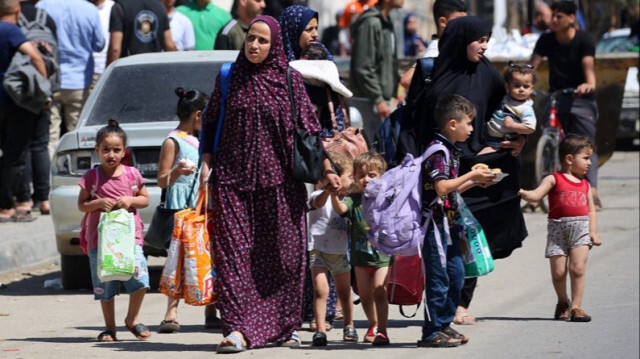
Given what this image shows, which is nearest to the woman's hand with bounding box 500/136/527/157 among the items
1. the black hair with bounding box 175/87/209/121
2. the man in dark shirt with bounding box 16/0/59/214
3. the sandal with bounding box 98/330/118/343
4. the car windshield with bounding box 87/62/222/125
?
the black hair with bounding box 175/87/209/121

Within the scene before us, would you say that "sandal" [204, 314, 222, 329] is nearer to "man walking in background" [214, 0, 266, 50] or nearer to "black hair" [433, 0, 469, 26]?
"black hair" [433, 0, 469, 26]

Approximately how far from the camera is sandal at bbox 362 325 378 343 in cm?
887

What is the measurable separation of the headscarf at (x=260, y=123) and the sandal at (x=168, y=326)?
3.94 ft

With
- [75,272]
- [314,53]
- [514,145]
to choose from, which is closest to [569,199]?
[514,145]

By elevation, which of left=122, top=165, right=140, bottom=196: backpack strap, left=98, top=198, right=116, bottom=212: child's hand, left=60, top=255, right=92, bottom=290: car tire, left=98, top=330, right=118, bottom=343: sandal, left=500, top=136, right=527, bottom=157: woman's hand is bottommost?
left=60, top=255, right=92, bottom=290: car tire

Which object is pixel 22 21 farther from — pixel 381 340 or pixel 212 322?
pixel 381 340

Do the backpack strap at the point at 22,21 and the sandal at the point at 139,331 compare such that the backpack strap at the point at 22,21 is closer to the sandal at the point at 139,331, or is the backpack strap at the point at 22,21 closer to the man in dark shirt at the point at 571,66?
the man in dark shirt at the point at 571,66

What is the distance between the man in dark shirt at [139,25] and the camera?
15.0m

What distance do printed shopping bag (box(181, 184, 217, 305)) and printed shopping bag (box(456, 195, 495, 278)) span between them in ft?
4.45

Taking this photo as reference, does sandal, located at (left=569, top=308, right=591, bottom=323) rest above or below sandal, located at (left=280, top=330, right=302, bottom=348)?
below

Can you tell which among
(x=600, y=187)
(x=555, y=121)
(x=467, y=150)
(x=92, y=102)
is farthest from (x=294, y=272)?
(x=600, y=187)

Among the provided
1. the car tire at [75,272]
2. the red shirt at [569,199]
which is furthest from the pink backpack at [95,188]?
the red shirt at [569,199]

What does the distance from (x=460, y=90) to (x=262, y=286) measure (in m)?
1.65

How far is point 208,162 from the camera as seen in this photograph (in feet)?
28.1
